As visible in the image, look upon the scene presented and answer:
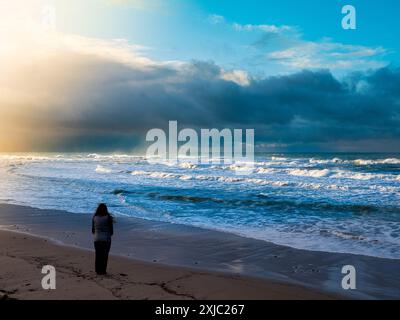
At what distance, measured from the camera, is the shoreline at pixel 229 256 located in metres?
8.08

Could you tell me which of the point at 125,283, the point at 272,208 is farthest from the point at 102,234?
the point at 272,208

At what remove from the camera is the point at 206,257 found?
10172mm

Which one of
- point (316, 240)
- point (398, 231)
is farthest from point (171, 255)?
point (398, 231)

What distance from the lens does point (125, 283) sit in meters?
7.34

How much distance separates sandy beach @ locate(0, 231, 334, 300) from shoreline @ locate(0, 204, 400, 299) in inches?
19.5

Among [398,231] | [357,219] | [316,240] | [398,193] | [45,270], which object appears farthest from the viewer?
[398,193]

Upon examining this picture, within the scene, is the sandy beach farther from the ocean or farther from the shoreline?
the ocean

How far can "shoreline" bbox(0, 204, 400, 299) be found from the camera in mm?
8078

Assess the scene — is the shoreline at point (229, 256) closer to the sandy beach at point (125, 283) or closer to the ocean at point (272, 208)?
the sandy beach at point (125, 283)

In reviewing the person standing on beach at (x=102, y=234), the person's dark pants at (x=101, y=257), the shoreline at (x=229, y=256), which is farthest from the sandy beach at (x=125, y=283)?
the shoreline at (x=229, y=256)

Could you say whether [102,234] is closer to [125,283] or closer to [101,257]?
[101,257]

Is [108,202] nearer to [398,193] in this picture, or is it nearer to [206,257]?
[206,257]
